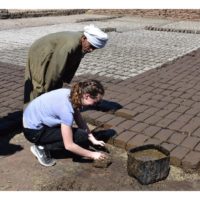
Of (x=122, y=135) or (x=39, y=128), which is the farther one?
(x=122, y=135)

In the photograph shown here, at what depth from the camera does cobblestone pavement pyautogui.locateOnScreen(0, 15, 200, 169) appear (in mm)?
4484

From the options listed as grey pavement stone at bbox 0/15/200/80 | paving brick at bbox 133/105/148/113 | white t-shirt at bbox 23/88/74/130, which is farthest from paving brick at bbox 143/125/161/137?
grey pavement stone at bbox 0/15/200/80

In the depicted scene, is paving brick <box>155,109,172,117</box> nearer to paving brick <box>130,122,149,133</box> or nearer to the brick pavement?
the brick pavement

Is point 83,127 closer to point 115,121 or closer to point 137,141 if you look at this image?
point 137,141

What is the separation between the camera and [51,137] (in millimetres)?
3922

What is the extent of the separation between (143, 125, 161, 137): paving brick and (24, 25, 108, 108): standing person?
3.48 ft

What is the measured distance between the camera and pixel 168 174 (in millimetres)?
Answer: 3799

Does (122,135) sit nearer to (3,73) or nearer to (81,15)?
(3,73)

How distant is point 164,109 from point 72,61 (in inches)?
63.2

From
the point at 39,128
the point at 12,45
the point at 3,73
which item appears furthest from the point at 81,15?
the point at 39,128

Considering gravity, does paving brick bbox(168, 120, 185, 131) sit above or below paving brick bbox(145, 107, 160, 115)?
below

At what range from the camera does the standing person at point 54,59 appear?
4.12 meters

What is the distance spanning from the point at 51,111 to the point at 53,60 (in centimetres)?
67

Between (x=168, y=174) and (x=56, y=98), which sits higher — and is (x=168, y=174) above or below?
below
